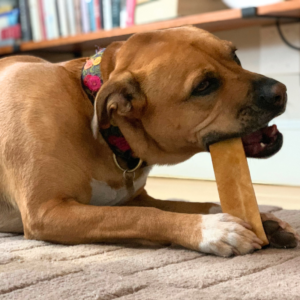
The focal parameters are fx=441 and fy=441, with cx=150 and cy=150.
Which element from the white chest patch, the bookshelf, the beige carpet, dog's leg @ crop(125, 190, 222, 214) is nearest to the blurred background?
the bookshelf

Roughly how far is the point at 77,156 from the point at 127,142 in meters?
0.15

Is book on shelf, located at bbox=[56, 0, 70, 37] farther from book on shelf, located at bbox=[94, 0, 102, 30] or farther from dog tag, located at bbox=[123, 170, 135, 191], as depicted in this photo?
dog tag, located at bbox=[123, 170, 135, 191]

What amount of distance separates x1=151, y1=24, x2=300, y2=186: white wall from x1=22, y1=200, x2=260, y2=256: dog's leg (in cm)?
149

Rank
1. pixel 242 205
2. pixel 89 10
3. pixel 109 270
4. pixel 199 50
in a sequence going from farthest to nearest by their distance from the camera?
pixel 89 10 < pixel 199 50 < pixel 242 205 < pixel 109 270

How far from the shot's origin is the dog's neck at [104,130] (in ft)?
4.29

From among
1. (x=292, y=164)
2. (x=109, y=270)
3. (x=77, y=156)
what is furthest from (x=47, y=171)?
(x=292, y=164)

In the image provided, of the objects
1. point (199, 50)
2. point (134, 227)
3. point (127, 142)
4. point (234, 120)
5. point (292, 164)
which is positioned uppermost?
point (199, 50)

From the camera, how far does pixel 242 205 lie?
1.13 metres

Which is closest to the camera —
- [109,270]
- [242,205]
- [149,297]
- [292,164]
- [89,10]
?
[149,297]

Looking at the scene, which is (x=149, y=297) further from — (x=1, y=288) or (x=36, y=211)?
(x=36, y=211)

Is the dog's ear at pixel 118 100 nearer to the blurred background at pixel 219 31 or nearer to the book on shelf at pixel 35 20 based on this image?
the blurred background at pixel 219 31

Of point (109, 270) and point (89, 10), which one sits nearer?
point (109, 270)

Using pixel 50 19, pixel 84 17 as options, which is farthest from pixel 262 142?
pixel 50 19

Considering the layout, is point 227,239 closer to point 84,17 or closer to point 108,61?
point 108,61
